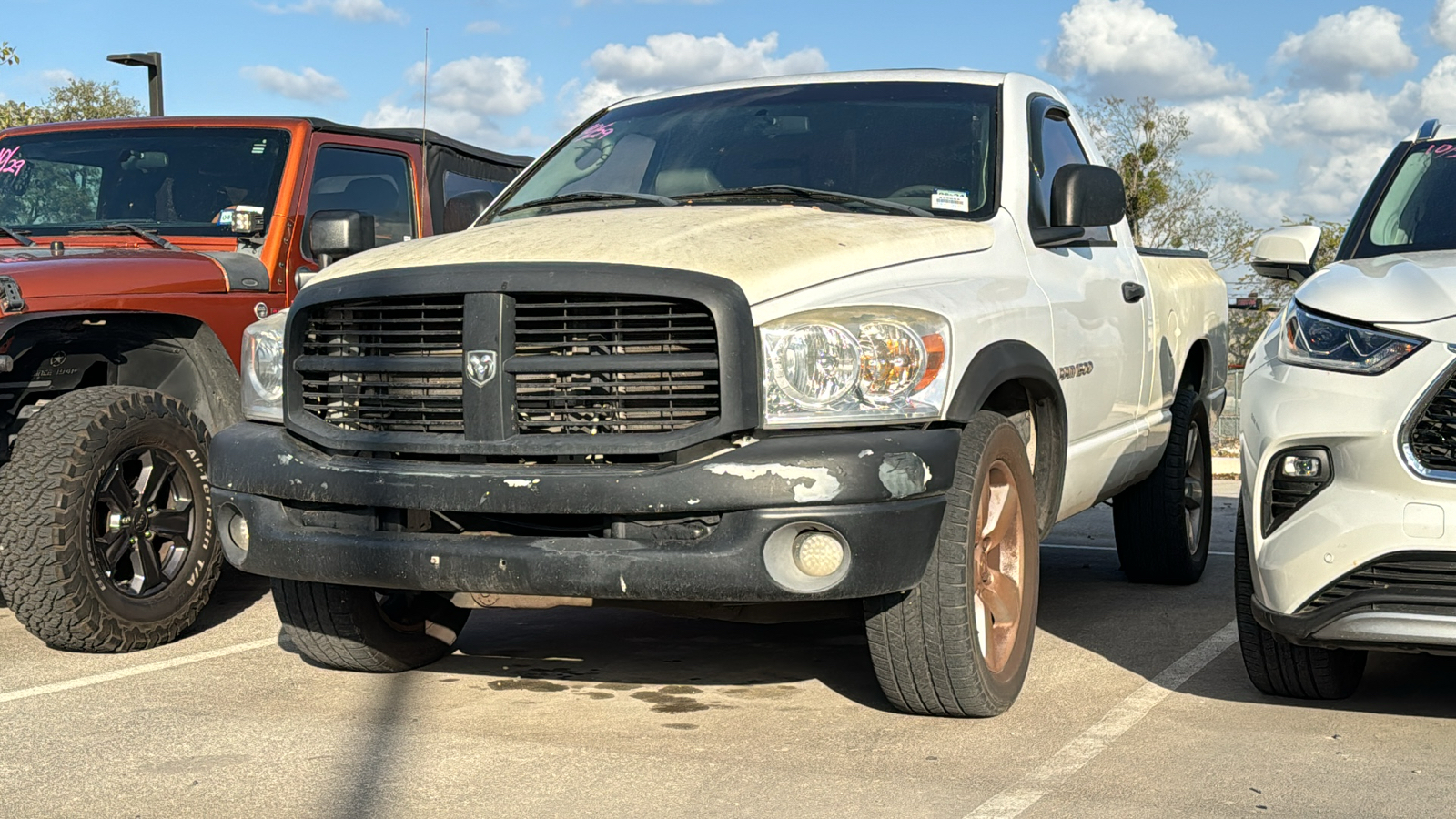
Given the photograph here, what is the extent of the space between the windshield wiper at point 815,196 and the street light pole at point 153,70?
7.52m

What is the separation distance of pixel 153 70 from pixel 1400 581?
1015cm

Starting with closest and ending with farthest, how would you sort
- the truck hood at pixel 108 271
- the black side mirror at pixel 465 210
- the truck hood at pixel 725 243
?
the truck hood at pixel 725 243 < the truck hood at pixel 108 271 < the black side mirror at pixel 465 210

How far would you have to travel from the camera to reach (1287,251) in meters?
5.36

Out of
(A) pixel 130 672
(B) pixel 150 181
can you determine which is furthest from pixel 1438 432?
(B) pixel 150 181

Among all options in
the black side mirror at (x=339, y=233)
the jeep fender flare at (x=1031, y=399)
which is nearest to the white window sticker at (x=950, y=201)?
the jeep fender flare at (x=1031, y=399)

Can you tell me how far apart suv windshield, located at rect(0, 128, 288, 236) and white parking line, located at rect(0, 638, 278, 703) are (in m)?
1.86

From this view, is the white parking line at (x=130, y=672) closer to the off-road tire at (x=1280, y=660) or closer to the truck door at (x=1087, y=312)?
the truck door at (x=1087, y=312)

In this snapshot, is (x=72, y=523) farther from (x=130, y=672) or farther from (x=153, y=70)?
(x=153, y=70)

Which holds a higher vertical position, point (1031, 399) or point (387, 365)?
point (387, 365)

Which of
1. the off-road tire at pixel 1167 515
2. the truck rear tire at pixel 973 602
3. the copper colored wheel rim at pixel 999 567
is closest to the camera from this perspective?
the truck rear tire at pixel 973 602

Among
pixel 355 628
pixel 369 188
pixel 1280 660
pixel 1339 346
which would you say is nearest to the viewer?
pixel 1339 346

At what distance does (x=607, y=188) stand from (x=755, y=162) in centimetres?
52

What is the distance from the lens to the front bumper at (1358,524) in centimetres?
405

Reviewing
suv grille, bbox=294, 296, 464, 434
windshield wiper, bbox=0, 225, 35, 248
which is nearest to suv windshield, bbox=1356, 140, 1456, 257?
suv grille, bbox=294, 296, 464, 434
